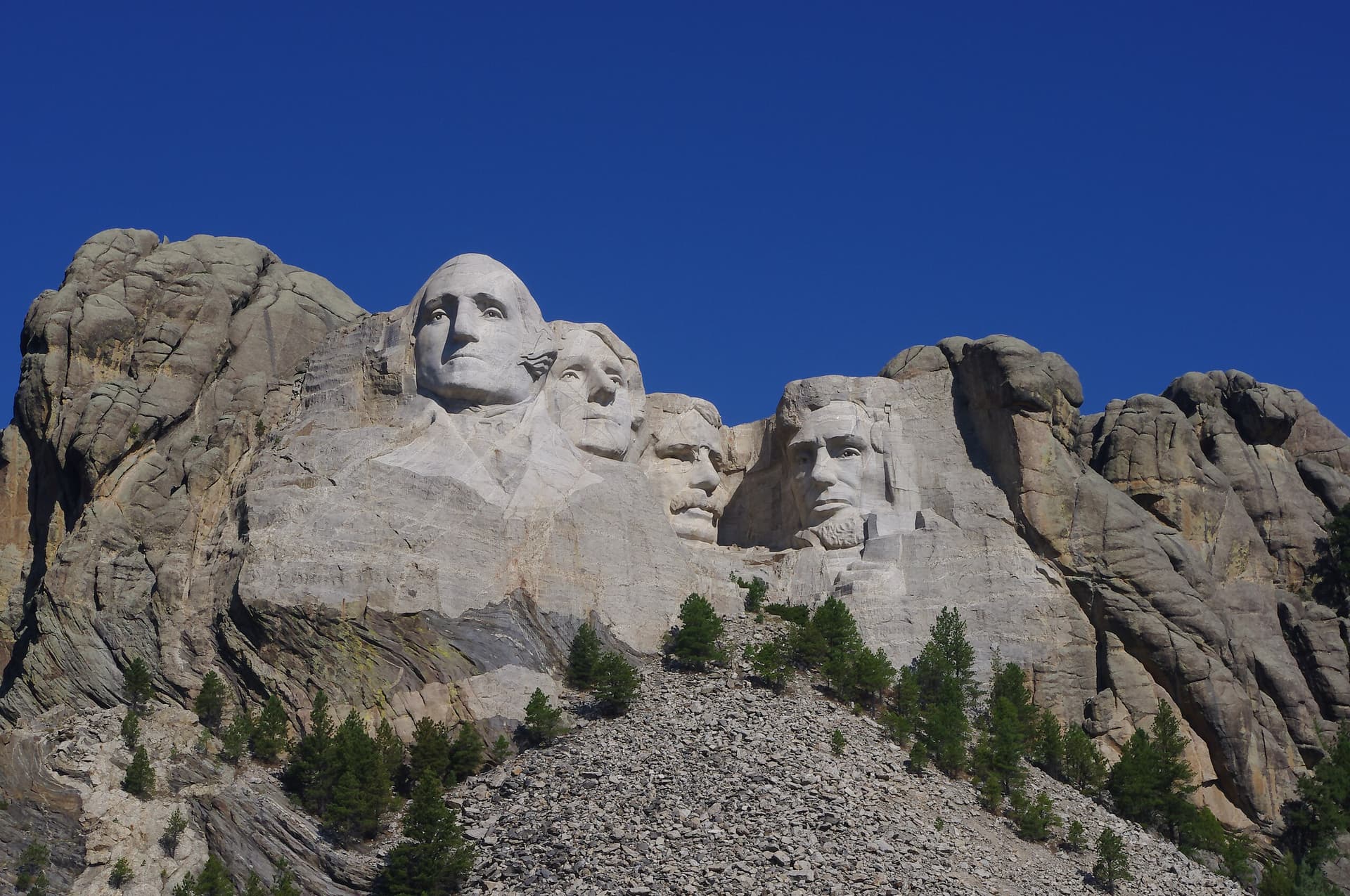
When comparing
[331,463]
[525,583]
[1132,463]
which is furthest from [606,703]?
[1132,463]

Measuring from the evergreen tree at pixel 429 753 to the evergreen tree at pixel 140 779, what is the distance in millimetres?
4765

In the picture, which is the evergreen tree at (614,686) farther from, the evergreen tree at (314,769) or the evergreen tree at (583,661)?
the evergreen tree at (314,769)

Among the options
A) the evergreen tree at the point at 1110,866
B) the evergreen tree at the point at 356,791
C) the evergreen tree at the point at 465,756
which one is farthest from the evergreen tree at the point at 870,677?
the evergreen tree at the point at 356,791

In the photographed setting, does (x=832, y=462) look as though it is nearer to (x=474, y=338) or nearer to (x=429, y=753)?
(x=474, y=338)

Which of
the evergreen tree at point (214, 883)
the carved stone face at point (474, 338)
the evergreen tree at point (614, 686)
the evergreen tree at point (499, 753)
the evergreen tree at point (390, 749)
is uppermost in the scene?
the carved stone face at point (474, 338)

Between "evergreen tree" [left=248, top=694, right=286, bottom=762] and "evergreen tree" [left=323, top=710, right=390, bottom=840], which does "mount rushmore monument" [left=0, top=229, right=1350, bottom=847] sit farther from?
"evergreen tree" [left=323, top=710, right=390, bottom=840]

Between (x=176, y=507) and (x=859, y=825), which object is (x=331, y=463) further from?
(x=859, y=825)

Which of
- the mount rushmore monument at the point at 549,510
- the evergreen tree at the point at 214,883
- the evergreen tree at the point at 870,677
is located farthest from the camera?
the evergreen tree at the point at 870,677

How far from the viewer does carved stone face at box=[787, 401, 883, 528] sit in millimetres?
57156

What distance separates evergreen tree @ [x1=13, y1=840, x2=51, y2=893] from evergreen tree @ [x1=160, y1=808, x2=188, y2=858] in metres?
1.99

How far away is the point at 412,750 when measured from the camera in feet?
152

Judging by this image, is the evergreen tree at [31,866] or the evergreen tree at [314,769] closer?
the evergreen tree at [31,866]

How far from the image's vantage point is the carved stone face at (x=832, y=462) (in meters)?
57.2

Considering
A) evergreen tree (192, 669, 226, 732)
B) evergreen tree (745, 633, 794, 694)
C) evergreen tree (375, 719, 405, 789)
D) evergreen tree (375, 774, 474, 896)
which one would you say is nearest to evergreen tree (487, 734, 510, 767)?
evergreen tree (375, 719, 405, 789)
